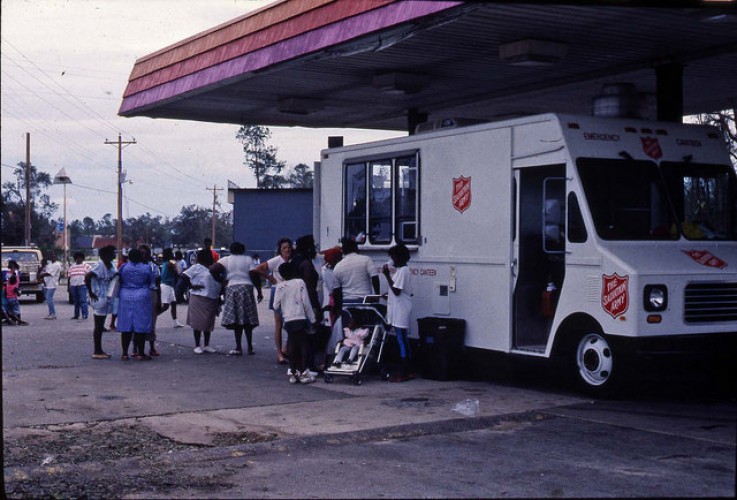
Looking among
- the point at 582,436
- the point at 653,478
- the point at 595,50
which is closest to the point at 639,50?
the point at 595,50

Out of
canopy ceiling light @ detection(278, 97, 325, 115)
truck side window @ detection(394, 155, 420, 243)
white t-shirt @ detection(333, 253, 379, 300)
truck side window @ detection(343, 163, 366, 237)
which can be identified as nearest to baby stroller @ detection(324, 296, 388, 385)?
white t-shirt @ detection(333, 253, 379, 300)

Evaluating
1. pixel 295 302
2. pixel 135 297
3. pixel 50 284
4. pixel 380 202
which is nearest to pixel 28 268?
pixel 50 284

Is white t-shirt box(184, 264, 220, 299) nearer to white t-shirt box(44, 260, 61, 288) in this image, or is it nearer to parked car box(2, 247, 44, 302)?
white t-shirt box(44, 260, 61, 288)

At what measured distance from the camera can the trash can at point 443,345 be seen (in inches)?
488

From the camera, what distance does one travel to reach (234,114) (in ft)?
64.2

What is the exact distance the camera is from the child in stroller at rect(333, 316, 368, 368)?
12.4 meters

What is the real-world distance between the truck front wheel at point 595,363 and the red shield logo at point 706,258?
137 centimetres

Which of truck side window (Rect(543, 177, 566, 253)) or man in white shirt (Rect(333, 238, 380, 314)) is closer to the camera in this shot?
truck side window (Rect(543, 177, 566, 253))

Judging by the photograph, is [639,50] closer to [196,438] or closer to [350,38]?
[350,38]

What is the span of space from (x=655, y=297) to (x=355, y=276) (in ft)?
13.7

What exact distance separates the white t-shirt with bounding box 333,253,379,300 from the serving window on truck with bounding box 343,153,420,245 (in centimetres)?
84

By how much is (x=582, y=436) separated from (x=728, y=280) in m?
3.05

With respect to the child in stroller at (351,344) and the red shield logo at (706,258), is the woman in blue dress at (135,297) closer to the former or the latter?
the child in stroller at (351,344)

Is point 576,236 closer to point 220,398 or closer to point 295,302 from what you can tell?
point 295,302
